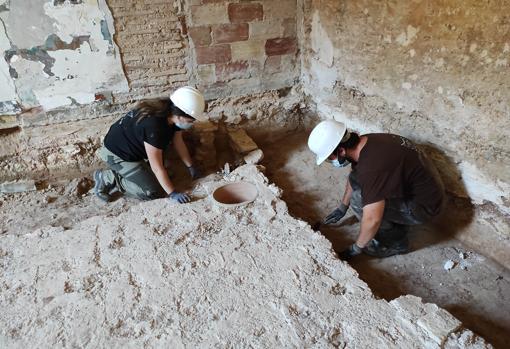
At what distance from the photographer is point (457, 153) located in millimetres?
2482

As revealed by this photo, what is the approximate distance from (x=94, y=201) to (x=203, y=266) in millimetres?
1548

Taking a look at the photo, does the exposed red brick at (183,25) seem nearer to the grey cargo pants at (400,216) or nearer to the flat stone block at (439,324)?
the grey cargo pants at (400,216)

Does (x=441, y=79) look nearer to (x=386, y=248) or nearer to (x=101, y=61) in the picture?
(x=386, y=248)

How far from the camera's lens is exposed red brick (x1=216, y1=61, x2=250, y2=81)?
3646mm

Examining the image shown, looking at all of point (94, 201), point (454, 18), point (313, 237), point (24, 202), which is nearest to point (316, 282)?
point (313, 237)

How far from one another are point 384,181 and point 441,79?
83 cm

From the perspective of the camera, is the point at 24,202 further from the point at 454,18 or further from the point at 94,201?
the point at 454,18

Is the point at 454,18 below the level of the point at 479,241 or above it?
above

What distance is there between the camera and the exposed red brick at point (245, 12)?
3.43 m

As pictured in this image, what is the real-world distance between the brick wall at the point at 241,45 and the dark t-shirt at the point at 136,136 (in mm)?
920

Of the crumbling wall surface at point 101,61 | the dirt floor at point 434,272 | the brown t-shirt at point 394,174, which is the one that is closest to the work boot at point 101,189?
the crumbling wall surface at point 101,61

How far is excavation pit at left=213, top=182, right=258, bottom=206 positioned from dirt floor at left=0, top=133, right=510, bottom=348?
433 millimetres

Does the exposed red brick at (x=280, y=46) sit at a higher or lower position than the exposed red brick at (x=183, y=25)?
lower

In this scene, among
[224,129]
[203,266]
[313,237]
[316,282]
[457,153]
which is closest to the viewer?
[316,282]
